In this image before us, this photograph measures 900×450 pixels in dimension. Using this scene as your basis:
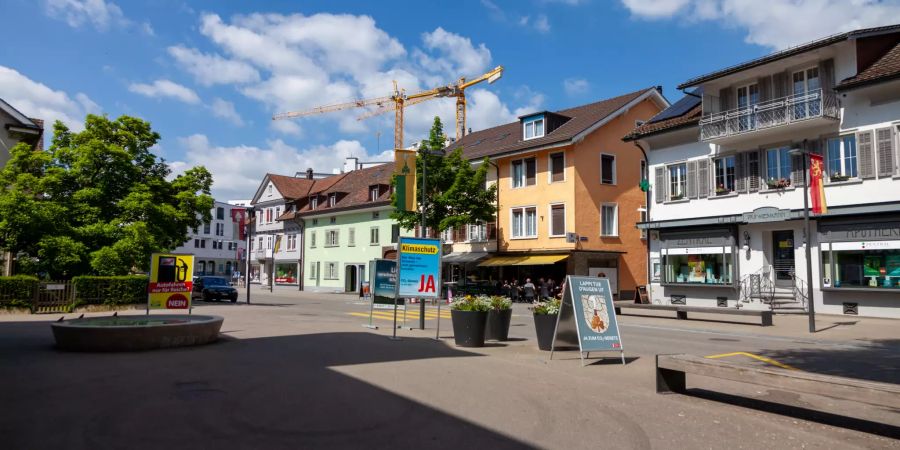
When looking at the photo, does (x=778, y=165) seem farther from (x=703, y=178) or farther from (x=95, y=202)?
(x=95, y=202)

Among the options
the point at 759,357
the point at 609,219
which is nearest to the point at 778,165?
the point at 609,219

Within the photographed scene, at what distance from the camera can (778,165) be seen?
82.9ft

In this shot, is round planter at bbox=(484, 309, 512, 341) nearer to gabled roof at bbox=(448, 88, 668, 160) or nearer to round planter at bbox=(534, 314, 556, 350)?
round planter at bbox=(534, 314, 556, 350)

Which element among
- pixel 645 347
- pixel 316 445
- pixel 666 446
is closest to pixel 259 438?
pixel 316 445

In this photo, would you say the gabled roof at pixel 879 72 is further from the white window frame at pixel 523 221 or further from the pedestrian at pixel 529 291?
the white window frame at pixel 523 221

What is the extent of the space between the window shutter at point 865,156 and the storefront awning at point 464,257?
2157 centimetres

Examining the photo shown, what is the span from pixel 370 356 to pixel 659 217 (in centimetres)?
2193

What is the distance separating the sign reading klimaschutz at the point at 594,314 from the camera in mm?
10695

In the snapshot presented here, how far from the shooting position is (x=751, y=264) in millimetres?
26156

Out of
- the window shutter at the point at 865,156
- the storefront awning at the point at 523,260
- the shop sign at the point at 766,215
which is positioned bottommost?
the storefront awning at the point at 523,260

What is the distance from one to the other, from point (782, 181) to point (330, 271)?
38.2 metres

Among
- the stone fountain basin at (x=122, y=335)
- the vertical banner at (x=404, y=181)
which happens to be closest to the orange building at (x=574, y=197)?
the vertical banner at (x=404, y=181)

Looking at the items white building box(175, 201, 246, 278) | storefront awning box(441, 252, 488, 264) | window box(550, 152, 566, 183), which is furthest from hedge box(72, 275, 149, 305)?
white building box(175, 201, 246, 278)

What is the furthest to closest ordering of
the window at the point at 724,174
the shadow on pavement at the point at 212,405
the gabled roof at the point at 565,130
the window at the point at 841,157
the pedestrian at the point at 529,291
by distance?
the gabled roof at the point at 565,130, the pedestrian at the point at 529,291, the window at the point at 724,174, the window at the point at 841,157, the shadow on pavement at the point at 212,405
